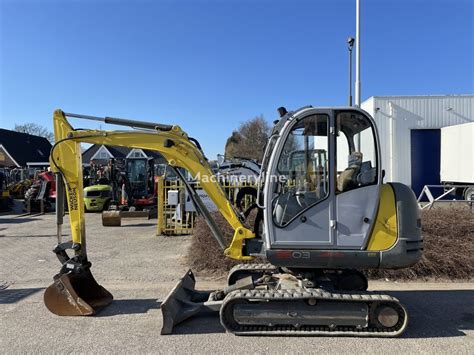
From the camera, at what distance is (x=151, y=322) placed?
5223 millimetres

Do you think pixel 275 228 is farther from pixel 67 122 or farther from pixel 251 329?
pixel 67 122

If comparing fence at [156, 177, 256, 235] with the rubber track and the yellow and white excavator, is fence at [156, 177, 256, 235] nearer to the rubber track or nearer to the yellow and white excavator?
the yellow and white excavator

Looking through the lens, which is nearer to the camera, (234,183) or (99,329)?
(99,329)

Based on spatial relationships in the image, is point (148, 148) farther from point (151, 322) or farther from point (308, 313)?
point (308, 313)

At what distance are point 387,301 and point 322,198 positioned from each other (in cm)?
134

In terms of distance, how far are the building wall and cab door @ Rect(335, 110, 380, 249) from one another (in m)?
19.4

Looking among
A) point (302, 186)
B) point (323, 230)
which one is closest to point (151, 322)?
point (323, 230)

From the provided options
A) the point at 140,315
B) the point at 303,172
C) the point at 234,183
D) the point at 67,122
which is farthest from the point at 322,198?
the point at 234,183

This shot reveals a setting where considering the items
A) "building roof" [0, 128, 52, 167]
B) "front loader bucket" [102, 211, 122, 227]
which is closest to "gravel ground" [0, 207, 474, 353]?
"front loader bucket" [102, 211, 122, 227]

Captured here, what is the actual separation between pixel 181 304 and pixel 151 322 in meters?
0.45

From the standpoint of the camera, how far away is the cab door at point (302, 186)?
15.8ft

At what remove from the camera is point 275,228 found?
4902 millimetres

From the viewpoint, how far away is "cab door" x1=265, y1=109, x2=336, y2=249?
15.8 feet

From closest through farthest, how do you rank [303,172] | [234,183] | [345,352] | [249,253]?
1. [345,352]
2. [303,172]
3. [249,253]
4. [234,183]
